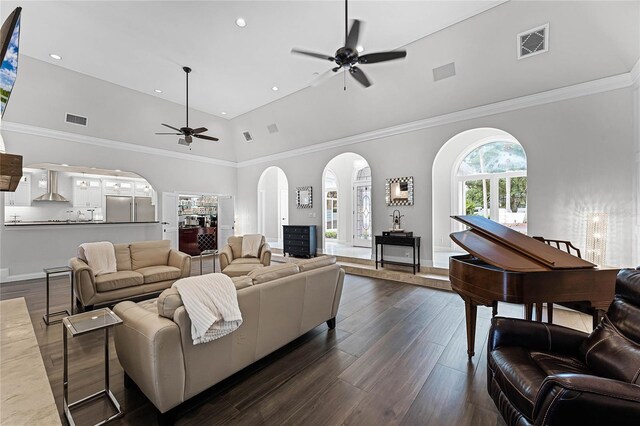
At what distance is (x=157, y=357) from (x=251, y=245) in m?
3.48

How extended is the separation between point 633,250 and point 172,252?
23.3ft

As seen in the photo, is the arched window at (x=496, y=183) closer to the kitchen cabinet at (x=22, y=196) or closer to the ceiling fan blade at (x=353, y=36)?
the ceiling fan blade at (x=353, y=36)

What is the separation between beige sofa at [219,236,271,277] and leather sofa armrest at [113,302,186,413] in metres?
2.51

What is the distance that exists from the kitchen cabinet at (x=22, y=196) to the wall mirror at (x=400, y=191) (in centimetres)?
767

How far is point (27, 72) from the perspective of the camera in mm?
4832

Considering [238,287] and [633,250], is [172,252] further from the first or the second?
[633,250]

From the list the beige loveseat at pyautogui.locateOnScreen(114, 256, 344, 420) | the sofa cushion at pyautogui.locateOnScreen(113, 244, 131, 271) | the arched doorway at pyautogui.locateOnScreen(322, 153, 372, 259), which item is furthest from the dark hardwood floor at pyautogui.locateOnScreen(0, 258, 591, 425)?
the arched doorway at pyautogui.locateOnScreen(322, 153, 372, 259)

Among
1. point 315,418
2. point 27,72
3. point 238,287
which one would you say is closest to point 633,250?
point 315,418

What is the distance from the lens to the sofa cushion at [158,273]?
4.04m

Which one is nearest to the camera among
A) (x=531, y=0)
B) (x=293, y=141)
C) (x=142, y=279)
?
(x=531, y=0)

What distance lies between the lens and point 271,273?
95.7 inches

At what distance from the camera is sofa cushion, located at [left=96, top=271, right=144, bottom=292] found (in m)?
3.61

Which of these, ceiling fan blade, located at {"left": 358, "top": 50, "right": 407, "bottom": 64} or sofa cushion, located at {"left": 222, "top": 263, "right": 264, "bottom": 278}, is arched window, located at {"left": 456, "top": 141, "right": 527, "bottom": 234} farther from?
sofa cushion, located at {"left": 222, "top": 263, "right": 264, "bottom": 278}

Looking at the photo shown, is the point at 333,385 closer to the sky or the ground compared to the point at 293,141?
closer to the ground
